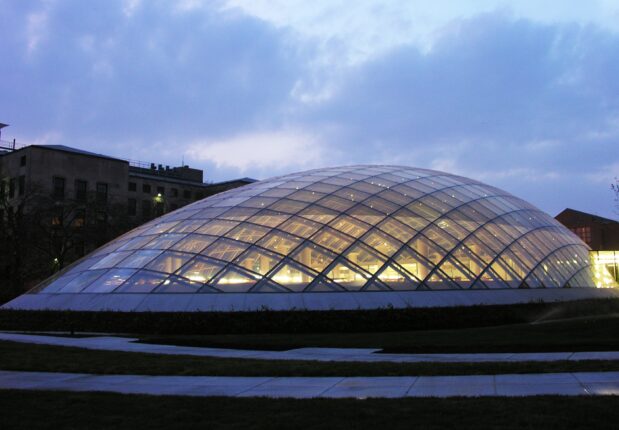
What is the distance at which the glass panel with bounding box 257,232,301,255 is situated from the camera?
2511cm

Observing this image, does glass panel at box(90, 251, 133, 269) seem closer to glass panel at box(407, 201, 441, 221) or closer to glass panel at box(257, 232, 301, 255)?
glass panel at box(257, 232, 301, 255)

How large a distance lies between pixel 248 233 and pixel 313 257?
11.5 ft

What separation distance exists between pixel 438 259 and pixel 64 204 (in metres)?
37.7

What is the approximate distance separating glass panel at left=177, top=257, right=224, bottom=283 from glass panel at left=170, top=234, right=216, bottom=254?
2.76 feet

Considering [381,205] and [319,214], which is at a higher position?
[381,205]

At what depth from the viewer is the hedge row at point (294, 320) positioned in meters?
21.7

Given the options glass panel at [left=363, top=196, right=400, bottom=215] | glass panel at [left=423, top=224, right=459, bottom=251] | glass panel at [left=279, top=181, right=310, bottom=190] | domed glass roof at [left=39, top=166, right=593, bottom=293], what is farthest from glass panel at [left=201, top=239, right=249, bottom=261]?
glass panel at [left=423, top=224, right=459, bottom=251]

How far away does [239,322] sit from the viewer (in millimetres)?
21703

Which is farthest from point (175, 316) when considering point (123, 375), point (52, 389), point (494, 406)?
point (494, 406)

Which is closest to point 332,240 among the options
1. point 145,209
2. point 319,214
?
point 319,214

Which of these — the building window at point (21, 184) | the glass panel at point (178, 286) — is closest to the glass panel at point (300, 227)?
the glass panel at point (178, 286)

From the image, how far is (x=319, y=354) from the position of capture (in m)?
16.5

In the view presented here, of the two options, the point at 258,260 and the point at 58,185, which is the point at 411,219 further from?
the point at 58,185

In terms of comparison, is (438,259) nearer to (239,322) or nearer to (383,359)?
(239,322)
